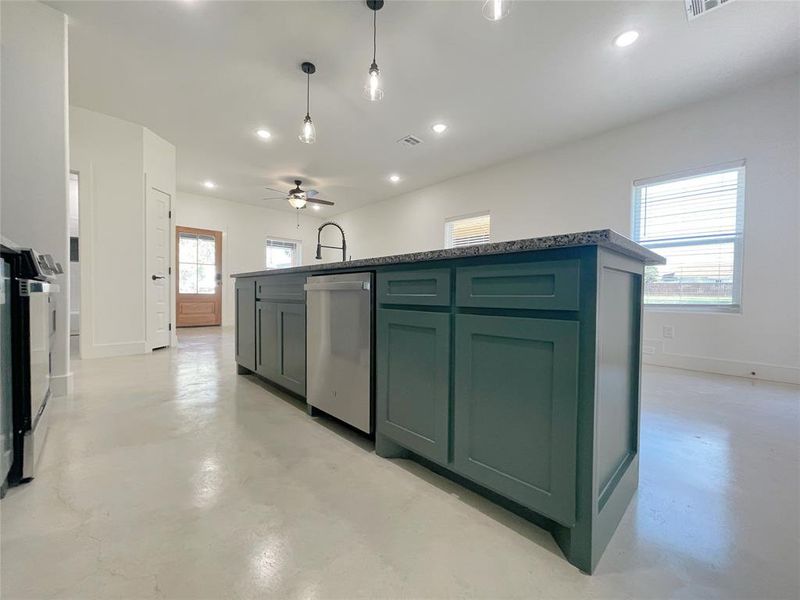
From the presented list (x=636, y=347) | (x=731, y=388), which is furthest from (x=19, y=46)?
(x=731, y=388)

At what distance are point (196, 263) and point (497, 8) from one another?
23.4ft

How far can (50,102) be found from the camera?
2.33 metres

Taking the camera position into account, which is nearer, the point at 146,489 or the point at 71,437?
the point at 146,489

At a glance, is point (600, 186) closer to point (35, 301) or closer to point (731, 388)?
point (731, 388)

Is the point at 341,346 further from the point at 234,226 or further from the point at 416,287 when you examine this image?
the point at 234,226

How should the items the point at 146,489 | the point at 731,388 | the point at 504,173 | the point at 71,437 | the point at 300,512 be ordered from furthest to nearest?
1. the point at 504,173
2. the point at 731,388
3. the point at 71,437
4. the point at 146,489
5. the point at 300,512

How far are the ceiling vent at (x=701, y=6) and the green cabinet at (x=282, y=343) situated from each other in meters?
3.32

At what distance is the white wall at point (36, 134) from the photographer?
7.21 feet

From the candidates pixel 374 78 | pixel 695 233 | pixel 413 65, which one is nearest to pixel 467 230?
pixel 695 233

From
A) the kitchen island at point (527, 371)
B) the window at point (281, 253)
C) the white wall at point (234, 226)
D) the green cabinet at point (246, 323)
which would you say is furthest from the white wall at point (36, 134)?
the window at point (281, 253)

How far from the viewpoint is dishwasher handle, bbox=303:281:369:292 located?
1548 millimetres

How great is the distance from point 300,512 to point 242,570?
26cm

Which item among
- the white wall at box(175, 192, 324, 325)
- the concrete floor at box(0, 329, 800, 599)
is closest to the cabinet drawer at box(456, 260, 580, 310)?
the concrete floor at box(0, 329, 800, 599)

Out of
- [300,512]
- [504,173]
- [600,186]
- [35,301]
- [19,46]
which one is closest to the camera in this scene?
[300,512]
